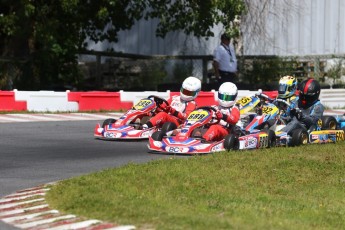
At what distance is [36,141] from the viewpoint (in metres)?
12.4

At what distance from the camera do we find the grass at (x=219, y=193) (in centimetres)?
651

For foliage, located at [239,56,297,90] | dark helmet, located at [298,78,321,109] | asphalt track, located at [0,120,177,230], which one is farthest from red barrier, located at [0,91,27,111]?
foliage, located at [239,56,297,90]

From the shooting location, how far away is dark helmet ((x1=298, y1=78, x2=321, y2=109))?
1222 centimetres

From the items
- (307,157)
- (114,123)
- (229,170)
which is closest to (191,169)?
(229,170)

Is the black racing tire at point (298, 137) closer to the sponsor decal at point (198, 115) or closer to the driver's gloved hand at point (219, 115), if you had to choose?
the driver's gloved hand at point (219, 115)

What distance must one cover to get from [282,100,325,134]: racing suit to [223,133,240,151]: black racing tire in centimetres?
101

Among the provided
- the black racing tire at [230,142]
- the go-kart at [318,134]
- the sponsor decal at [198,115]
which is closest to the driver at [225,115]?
the sponsor decal at [198,115]

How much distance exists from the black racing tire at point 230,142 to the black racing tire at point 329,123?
198 cm

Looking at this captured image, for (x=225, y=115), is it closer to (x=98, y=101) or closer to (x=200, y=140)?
(x=200, y=140)

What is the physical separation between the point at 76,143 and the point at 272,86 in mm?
10713

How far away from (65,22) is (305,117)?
9605mm

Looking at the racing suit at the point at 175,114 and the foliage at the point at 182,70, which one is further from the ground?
the foliage at the point at 182,70

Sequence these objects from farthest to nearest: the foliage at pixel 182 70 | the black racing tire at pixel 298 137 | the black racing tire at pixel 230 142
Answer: the foliage at pixel 182 70, the black racing tire at pixel 298 137, the black racing tire at pixel 230 142

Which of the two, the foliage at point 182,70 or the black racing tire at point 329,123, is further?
the foliage at point 182,70
